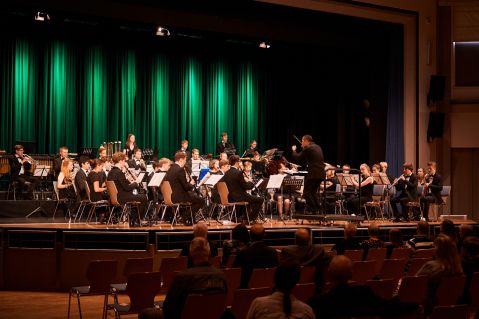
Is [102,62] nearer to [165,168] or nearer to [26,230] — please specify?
[165,168]

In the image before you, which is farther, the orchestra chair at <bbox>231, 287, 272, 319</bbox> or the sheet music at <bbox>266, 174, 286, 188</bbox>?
the sheet music at <bbox>266, 174, 286, 188</bbox>

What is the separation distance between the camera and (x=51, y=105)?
19.8m

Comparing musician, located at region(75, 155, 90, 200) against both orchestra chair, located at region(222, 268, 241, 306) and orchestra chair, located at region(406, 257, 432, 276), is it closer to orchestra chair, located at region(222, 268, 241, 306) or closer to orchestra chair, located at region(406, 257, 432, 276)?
orchestra chair, located at region(222, 268, 241, 306)

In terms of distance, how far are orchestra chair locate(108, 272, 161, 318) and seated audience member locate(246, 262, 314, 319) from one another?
245 cm

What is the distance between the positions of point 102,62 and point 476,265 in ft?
51.9

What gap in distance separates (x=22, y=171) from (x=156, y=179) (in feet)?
16.4

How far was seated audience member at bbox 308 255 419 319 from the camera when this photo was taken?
4719 millimetres

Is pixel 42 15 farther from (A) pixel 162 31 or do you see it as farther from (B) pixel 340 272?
Answer: (B) pixel 340 272

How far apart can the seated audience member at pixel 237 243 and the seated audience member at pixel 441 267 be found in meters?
2.02

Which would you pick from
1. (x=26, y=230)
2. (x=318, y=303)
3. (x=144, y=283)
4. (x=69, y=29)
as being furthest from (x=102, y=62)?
(x=318, y=303)

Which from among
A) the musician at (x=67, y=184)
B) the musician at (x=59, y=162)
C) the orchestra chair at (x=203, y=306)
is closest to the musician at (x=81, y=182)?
the musician at (x=67, y=184)

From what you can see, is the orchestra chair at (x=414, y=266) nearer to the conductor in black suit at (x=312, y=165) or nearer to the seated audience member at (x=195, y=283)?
the seated audience member at (x=195, y=283)

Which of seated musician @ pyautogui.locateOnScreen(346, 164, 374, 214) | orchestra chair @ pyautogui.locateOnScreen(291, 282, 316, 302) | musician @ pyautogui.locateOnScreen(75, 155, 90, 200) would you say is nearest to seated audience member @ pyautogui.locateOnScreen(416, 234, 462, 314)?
orchestra chair @ pyautogui.locateOnScreen(291, 282, 316, 302)

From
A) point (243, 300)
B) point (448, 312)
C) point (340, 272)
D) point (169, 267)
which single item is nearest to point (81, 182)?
point (169, 267)
